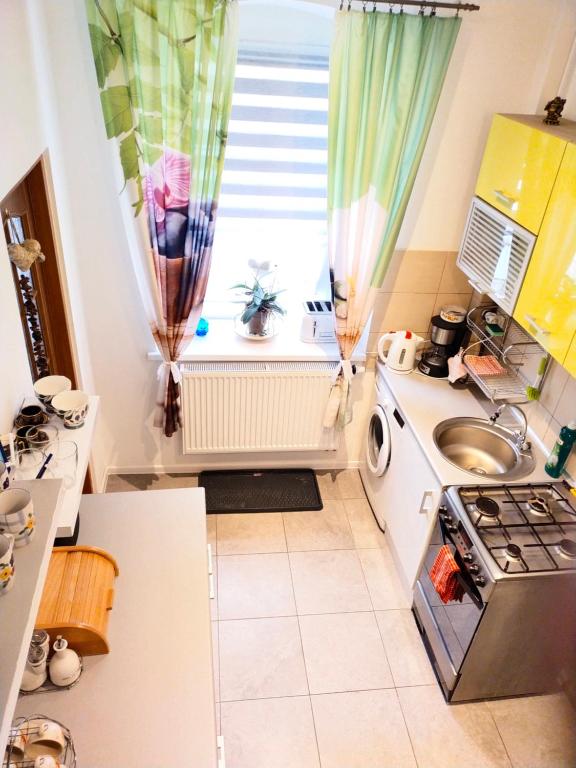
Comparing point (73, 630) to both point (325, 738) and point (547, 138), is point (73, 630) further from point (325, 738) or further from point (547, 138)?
point (547, 138)

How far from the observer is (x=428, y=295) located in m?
3.18

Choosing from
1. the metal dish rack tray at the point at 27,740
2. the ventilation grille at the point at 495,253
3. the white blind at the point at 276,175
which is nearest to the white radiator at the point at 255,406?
the white blind at the point at 276,175

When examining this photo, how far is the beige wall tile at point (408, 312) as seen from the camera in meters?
3.18

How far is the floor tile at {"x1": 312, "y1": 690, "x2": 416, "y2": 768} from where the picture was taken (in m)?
2.34

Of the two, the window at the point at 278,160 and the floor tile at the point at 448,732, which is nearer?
the floor tile at the point at 448,732

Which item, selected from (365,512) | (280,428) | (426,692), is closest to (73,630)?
(426,692)

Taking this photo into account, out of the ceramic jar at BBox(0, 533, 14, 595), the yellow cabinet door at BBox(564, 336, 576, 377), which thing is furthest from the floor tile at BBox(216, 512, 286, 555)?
the ceramic jar at BBox(0, 533, 14, 595)

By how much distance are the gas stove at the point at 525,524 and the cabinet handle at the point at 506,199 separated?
118 cm

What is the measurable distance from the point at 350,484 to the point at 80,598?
2.17m

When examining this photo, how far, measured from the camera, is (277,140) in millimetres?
2902

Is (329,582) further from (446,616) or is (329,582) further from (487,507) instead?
(487,507)

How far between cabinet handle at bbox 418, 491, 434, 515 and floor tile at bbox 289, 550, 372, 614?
61 centimetres

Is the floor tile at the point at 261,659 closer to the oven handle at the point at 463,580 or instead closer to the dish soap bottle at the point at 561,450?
the oven handle at the point at 463,580

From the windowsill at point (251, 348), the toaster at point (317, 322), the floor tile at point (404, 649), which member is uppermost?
the toaster at point (317, 322)
